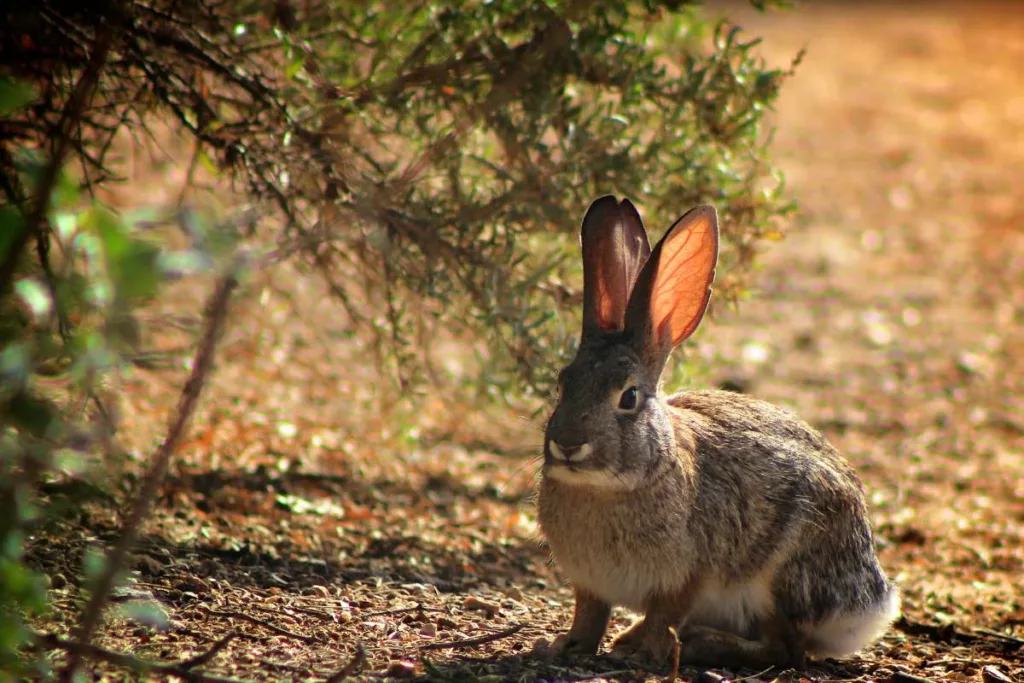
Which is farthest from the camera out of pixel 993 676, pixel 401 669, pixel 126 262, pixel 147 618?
pixel 993 676

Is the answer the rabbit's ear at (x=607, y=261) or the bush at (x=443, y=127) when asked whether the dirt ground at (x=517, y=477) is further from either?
the rabbit's ear at (x=607, y=261)

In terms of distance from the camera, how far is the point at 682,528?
4.48 m

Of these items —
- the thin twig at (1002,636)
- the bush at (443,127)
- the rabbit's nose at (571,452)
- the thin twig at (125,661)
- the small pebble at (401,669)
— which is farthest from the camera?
the thin twig at (1002,636)

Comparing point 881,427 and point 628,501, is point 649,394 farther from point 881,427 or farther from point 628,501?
point 881,427

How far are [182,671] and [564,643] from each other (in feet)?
5.83

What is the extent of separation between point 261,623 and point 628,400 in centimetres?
161

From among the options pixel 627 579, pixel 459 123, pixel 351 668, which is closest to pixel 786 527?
pixel 627 579

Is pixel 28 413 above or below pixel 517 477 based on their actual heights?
below

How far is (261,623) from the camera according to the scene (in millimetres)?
4262

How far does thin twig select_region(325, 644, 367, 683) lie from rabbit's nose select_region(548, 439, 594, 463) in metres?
0.97

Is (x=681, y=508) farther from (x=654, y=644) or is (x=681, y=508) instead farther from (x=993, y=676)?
(x=993, y=676)

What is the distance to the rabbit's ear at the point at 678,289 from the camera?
456 cm

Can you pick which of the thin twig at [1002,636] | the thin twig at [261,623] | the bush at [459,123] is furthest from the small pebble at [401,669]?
the thin twig at [1002,636]

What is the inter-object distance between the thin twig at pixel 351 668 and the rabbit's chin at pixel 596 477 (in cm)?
94
